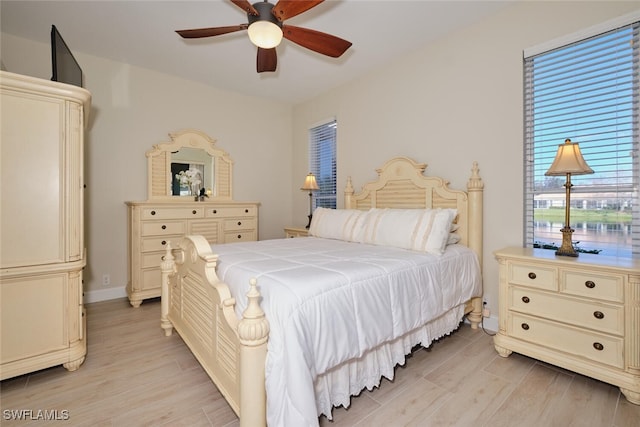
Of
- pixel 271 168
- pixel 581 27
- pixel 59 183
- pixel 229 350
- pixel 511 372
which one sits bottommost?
pixel 511 372

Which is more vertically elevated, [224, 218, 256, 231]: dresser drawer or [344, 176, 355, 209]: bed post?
[344, 176, 355, 209]: bed post

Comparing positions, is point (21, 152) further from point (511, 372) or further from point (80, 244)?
point (511, 372)

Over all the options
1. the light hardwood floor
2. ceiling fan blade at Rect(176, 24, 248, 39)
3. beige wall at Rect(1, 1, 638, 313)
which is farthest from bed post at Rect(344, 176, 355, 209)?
ceiling fan blade at Rect(176, 24, 248, 39)

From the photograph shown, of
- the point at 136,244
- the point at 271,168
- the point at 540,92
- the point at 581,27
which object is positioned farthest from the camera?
the point at 271,168

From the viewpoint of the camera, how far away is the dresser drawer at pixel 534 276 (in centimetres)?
189

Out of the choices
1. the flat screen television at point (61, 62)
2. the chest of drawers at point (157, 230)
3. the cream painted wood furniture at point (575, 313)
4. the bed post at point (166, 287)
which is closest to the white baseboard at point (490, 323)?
the cream painted wood furniture at point (575, 313)

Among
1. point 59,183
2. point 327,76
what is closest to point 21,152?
point 59,183

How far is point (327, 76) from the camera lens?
3.75 meters

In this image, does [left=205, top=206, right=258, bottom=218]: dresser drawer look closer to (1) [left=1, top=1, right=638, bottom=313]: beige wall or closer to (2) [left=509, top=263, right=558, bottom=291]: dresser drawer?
(1) [left=1, top=1, right=638, bottom=313]: beige wall

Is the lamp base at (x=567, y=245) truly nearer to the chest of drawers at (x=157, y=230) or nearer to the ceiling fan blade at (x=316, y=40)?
the ceiling fan blade at (x=316, y=40)

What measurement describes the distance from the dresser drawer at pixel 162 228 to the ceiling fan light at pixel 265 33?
229 centimetres

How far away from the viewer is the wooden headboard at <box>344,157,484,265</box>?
2.58 m

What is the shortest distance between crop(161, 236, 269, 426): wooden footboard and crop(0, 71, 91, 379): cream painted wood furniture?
1.99ft

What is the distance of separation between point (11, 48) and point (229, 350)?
3754 mm
